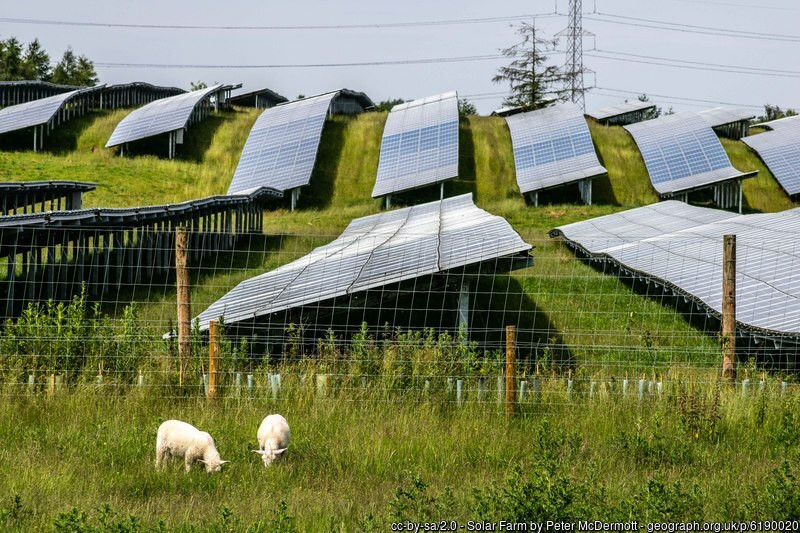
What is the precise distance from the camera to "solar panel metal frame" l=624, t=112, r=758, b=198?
1526 inches

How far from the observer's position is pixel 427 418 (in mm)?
9625

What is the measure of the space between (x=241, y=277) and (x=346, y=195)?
18389mm

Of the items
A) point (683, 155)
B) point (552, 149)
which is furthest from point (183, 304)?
point (683, 155)

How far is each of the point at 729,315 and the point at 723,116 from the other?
153 ft

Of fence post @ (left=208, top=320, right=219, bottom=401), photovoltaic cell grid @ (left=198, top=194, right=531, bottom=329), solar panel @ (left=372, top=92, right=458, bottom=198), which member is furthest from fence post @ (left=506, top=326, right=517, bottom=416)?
solar panel @ (left=372, top=92, right=458, bottom=198)

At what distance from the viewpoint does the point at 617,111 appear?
63188 mm

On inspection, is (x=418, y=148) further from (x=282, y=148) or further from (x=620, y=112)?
(x=620, y=112)

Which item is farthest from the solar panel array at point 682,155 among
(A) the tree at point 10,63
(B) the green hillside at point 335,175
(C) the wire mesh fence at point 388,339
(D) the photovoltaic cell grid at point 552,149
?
(A) the tree at point 10,63

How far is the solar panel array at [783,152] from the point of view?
40906 mm

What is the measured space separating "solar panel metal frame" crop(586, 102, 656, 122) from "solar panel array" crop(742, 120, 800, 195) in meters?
13.6

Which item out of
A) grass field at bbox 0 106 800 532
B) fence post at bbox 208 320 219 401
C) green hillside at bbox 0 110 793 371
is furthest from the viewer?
green hillside at bbox 0 110 793 371

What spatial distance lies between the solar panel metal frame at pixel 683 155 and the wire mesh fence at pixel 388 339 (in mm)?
17608

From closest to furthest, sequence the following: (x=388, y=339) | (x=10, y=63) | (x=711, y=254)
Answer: (x=388, y=339) → (x=711, y=254) → (x=10, y=63)

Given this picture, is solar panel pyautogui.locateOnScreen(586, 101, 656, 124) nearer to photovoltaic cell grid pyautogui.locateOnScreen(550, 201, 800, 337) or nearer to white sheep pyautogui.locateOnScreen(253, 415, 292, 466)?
photovoltaic cell grid pyautogui.locateOnScreen(550, 201, 800, 337)
